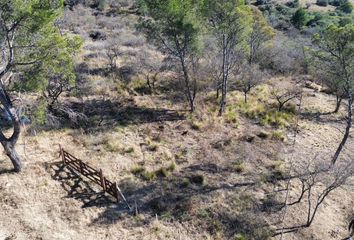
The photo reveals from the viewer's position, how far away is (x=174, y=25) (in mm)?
20094

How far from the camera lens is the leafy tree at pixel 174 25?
1955cm

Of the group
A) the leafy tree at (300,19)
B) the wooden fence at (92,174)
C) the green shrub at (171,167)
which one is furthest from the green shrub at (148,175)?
the leafy tree at (300,19)

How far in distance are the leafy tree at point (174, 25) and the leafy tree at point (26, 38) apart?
773 centimetres

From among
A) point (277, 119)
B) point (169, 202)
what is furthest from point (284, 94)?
point (169, 202)

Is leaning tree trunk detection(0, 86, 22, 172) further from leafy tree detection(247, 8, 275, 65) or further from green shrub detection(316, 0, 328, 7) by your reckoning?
green shrub detection(316, 0, 328, 7)

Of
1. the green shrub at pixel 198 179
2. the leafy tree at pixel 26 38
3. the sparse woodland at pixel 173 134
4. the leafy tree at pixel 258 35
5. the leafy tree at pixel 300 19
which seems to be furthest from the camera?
the leafy tree at pixel 300 19

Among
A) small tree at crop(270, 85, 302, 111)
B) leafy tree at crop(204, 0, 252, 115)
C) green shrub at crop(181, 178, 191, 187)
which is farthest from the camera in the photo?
small tree at crop(270, 85, 302, 111)

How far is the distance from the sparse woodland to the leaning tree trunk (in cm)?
6

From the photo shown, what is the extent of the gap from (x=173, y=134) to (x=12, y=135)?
8.91 m

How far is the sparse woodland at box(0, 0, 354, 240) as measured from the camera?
13.2 meters

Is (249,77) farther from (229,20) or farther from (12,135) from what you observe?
(12,135)

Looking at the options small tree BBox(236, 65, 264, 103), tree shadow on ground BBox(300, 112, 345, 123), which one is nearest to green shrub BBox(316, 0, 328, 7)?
small tree BBox(236, 65, 264, 103)

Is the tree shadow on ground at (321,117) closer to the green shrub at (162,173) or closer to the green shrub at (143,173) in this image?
the green shrub at (162,173)

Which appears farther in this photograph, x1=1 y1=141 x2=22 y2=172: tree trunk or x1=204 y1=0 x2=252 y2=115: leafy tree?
x1=204 y1=0 x2=252 y2=115: leafy tree
